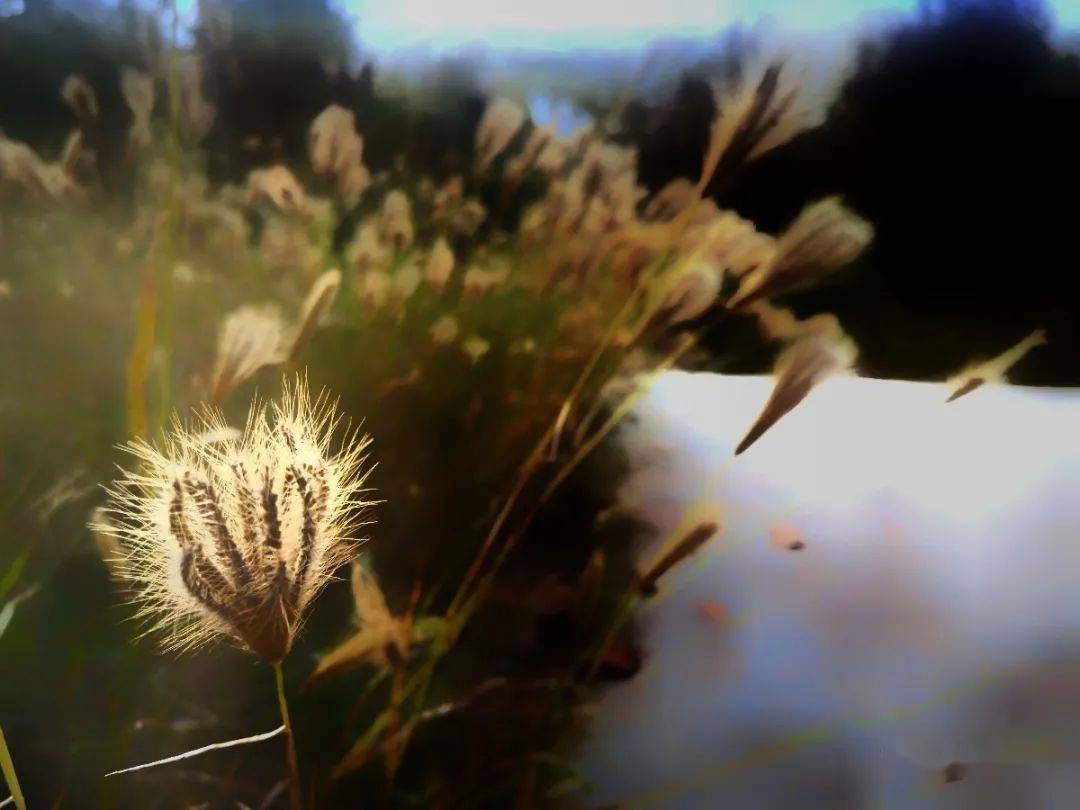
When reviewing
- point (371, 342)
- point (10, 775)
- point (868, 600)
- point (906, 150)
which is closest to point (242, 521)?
point (371, 342)

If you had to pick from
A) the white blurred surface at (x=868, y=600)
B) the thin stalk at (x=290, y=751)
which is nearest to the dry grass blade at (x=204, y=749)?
the thin stalk at (x=290, y=751)

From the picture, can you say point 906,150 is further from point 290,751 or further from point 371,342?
point 290,751

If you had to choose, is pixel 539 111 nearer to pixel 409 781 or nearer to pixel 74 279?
pixel 74 279

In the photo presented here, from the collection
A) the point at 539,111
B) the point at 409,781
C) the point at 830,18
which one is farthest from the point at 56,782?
the point at 830,18

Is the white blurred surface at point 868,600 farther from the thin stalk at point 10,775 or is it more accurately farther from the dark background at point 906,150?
the thin stalk at point 10,775

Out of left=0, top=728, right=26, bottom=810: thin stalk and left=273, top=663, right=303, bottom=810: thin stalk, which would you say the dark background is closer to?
left=273, top=663, right=303, bottom=810: thin stalk

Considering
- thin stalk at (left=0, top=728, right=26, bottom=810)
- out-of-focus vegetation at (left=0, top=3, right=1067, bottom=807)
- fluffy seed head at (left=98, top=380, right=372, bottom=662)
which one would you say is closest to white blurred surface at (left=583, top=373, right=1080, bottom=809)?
out-of-focus vegetation at (left=0, top=3, right=1067, bottom=807)
